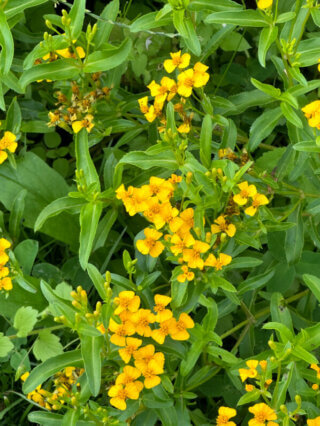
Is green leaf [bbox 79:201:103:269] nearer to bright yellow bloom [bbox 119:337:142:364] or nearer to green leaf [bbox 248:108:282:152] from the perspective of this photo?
bright yellow bloom [bbox 119:337:142:364]

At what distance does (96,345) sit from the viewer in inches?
75.6

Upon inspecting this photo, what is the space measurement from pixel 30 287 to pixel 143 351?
674mm

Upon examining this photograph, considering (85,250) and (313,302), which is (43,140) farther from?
(313,302)

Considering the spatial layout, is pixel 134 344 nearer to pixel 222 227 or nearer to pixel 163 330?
pixel 163 330

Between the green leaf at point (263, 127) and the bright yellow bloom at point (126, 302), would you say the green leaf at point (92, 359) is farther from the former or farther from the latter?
the green leaf at point (263, 127)

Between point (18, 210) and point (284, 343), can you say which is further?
point (18, 210)

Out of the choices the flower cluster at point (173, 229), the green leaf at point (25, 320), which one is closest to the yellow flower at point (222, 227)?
the flower cluster at point (173, 229)

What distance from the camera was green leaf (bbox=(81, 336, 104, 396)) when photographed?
1.87 metres

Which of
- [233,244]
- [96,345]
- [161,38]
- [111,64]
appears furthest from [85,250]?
[161,38]

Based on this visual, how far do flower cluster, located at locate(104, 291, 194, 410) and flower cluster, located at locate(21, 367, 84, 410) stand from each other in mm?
170

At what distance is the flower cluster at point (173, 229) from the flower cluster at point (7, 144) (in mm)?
746

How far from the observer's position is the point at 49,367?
1988 millimetres

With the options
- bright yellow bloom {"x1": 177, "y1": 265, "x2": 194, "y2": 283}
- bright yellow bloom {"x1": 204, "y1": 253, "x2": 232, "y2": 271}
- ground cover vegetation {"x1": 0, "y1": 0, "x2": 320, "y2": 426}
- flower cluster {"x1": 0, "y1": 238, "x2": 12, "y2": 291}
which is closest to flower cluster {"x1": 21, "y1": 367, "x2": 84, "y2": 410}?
ground cover vegetation {"x1": 0, "y1": 0, "x2": 320, "y2": 426}

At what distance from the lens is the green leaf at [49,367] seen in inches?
77.5
